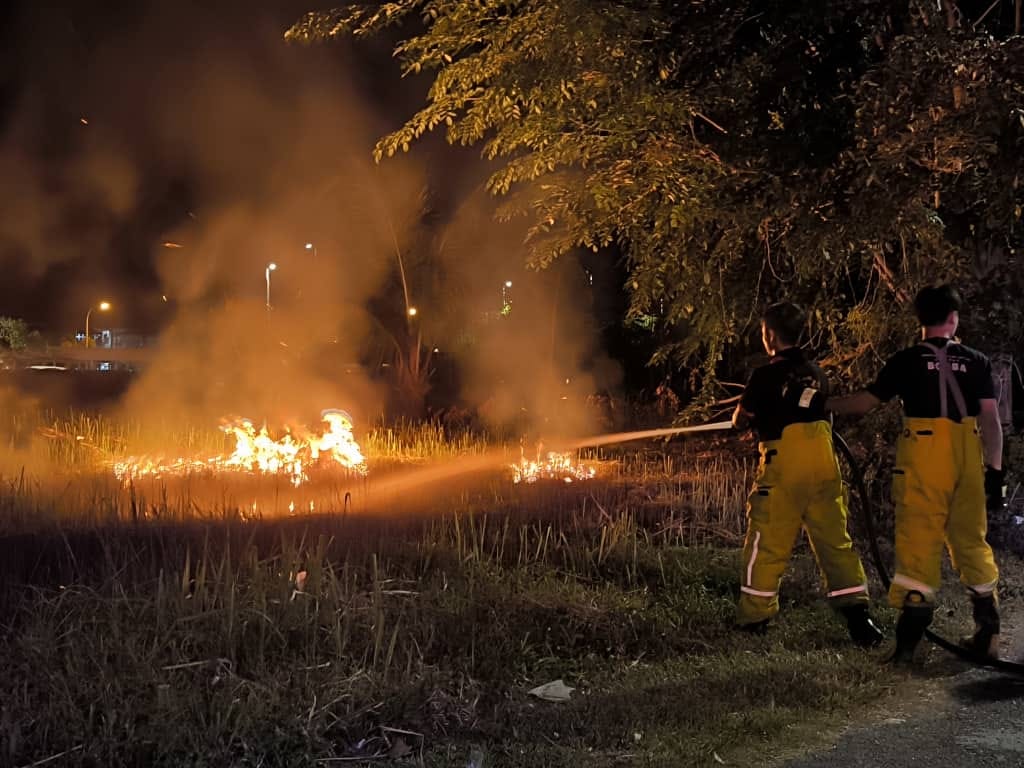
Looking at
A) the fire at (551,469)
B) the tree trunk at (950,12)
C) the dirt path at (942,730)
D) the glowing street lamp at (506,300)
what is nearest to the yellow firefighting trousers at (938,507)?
the dirt path at (942,730)

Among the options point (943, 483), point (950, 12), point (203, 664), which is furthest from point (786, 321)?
point (950, 12)

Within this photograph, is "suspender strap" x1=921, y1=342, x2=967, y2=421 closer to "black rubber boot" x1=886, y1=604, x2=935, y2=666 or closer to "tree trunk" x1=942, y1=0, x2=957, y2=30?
"black rubber boot" x1=886, y1=604, x2=935, y2=666

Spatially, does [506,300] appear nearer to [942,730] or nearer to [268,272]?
[268,272]

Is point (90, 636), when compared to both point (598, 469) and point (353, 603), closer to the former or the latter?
point (353, 603)

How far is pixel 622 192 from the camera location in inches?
302

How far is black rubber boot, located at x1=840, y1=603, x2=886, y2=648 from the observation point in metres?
4.69

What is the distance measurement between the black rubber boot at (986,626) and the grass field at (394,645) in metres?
0.52

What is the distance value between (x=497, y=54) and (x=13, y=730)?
5.63 metres

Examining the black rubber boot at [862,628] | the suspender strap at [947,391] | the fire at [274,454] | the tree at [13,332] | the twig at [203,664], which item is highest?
the tree at [13,332]

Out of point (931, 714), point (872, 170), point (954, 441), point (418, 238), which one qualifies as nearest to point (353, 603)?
point (931, 714)

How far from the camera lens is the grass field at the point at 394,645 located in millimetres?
3281

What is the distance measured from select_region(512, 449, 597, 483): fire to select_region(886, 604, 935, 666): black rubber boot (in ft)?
14.9

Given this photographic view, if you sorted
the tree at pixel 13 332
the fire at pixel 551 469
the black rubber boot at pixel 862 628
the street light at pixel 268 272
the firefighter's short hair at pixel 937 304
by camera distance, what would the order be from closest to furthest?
1. the firefighter's short hair at pixel 937 304
2. the black rubber boot at pixel 862 628
3. the fire at pixel 551 469
4. the street light at pixel 268 272
5. the tree at pixel 13 332

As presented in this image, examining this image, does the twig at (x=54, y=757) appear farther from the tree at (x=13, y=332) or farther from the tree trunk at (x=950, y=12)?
the tree at (x=13, y=332)
